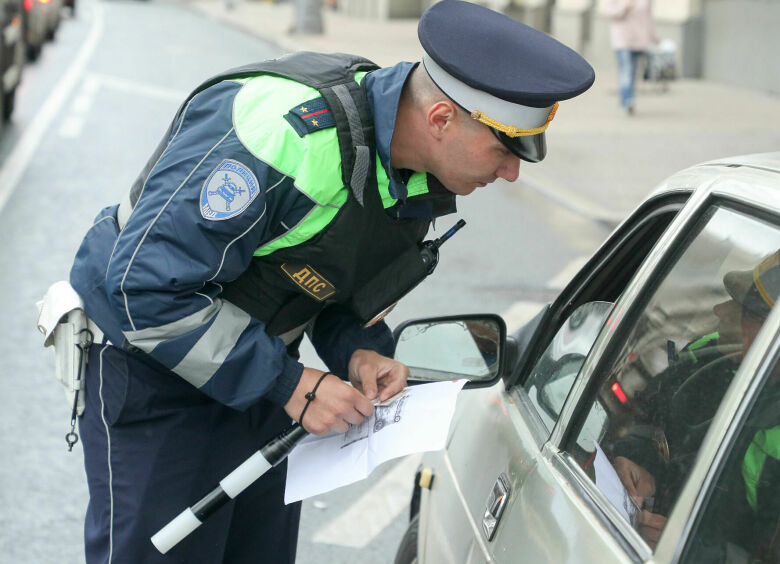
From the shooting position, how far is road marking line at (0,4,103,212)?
371 inches

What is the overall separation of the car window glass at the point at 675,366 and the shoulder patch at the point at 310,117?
707 millimetres

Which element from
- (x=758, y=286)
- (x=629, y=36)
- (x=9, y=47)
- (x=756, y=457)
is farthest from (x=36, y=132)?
(x=756, y=457)

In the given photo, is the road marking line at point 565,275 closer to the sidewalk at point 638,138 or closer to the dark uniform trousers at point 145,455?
the sidewalk at point 638,138

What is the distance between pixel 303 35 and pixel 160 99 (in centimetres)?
1053

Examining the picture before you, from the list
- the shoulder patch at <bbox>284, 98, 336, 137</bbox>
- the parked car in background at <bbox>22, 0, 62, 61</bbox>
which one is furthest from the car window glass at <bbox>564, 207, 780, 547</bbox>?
the parked car in background at <bbox>22, 0, 62, 61</bbox>

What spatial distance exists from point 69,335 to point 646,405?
1.25 m

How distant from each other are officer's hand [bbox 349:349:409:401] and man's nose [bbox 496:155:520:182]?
494mm

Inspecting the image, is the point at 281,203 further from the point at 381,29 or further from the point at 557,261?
the point at 381,29

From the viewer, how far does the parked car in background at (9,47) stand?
11016mm

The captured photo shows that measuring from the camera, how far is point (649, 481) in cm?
174

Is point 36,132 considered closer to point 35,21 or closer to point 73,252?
point 73,252

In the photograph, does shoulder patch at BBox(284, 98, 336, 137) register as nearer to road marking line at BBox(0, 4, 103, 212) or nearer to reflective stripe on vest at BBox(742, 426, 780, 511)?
reflective stripe on vest at BBox(742, 426, 780, 511)

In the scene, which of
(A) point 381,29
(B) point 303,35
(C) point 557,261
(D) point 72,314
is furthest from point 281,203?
(A) point 381,29

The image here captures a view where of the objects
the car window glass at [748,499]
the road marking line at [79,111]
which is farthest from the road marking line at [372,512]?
the road marking line at [79,111]
